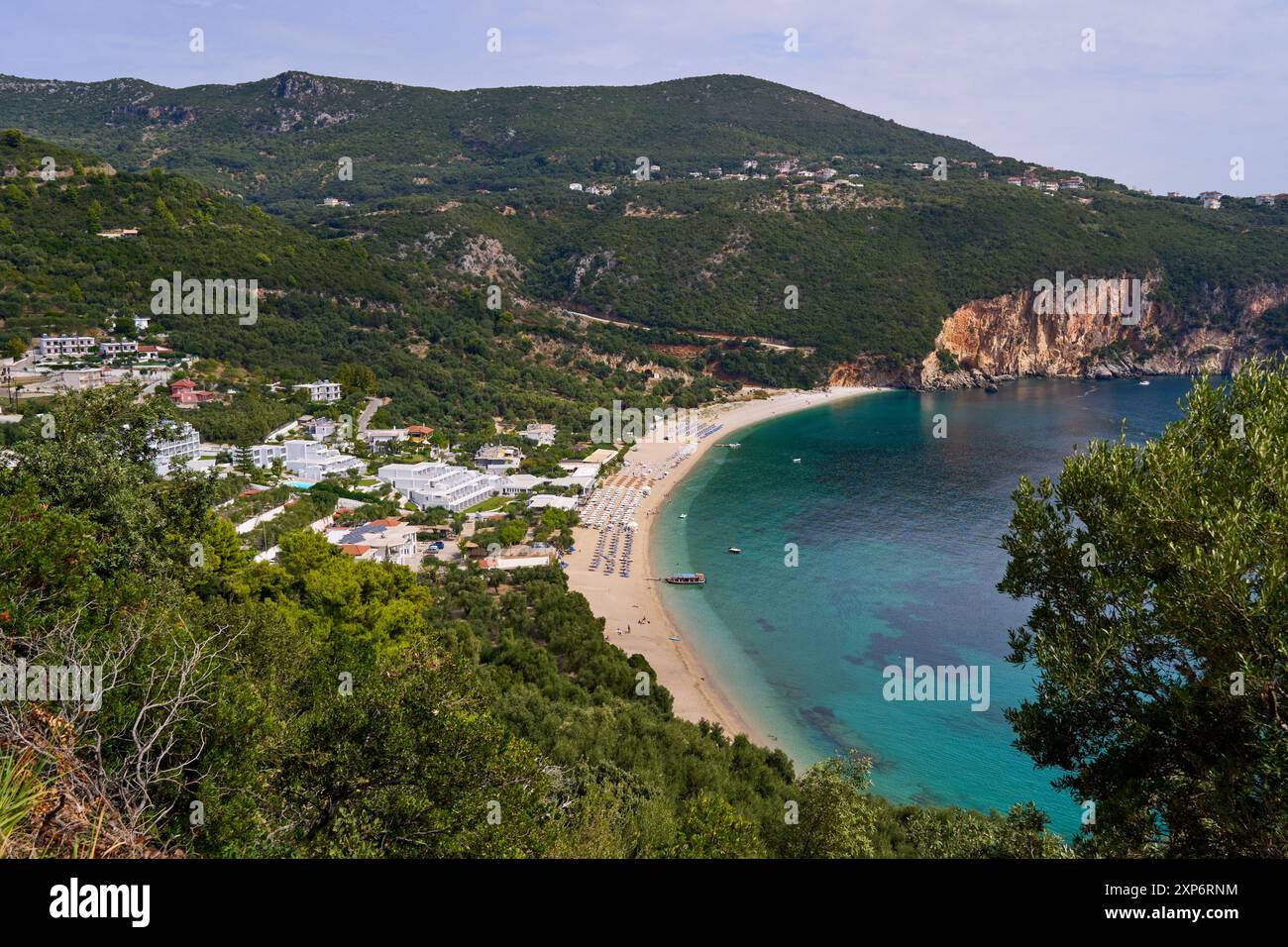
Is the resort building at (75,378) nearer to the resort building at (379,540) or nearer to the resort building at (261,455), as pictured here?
the resort building at (261,455)

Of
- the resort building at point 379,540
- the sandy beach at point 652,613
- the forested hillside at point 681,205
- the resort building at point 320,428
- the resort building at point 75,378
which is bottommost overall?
the sandy beach at point 652,613

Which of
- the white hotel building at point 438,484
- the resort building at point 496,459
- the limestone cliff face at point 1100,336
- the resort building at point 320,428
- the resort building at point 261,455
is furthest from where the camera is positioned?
the limestone cliff face at point 1100,336

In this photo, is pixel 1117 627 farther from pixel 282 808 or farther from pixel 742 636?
pixel 742 636

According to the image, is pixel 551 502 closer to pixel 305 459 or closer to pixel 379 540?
pixel 379 540

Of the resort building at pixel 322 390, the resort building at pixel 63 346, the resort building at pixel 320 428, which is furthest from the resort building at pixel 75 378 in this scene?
the resort building at pixel 322 390

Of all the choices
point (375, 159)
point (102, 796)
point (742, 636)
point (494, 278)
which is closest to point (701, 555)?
point (742, 636)

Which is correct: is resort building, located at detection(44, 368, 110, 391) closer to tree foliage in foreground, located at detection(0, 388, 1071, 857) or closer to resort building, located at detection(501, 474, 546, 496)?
resort building, located at detection(501, 474, 546, 496)
